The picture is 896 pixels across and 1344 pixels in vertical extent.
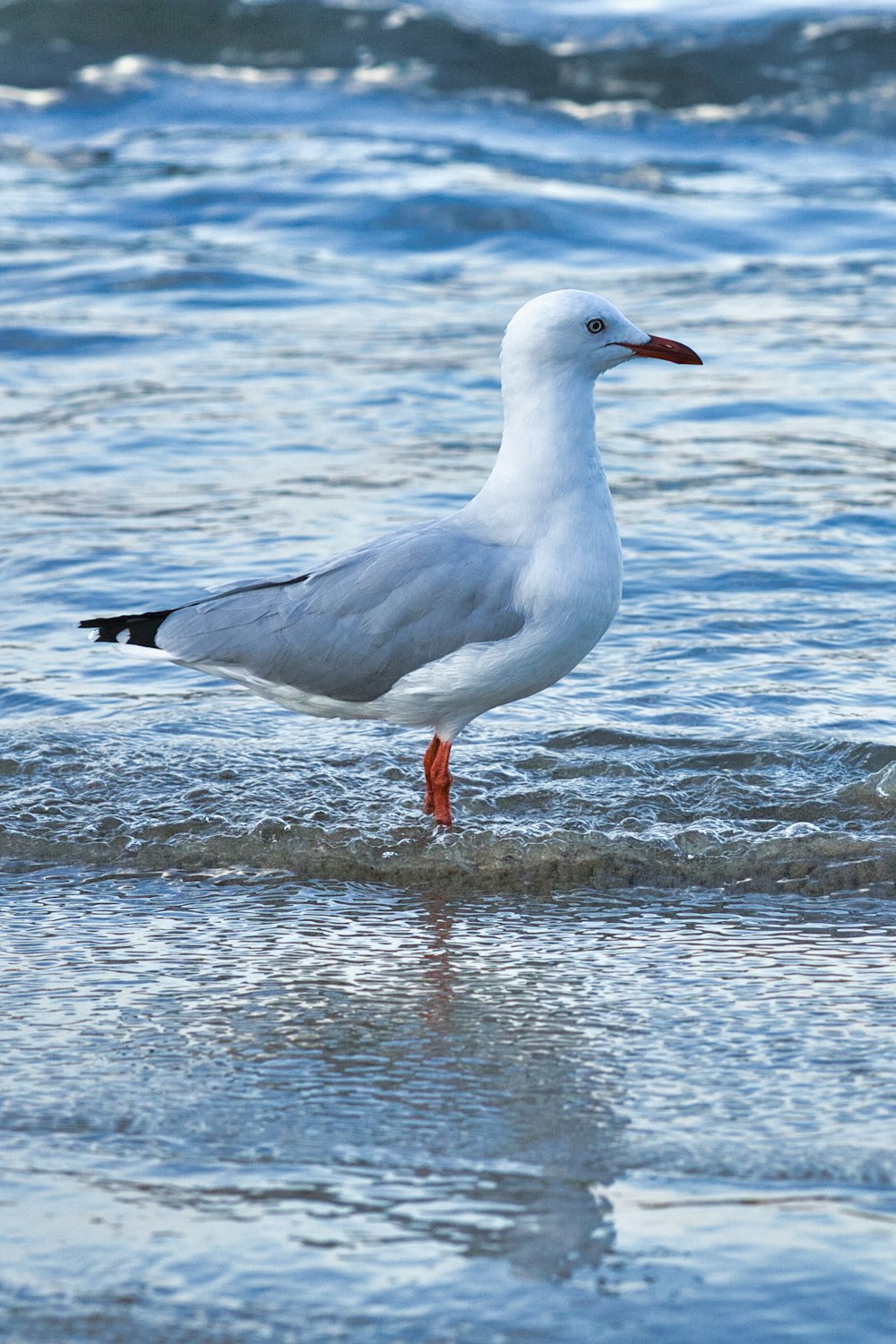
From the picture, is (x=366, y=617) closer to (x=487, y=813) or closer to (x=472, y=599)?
(x=472, y=599)

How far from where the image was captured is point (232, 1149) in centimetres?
306

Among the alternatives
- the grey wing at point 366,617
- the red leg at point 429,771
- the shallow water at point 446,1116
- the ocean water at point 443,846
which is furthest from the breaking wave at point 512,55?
the shallow water at point 446,1116

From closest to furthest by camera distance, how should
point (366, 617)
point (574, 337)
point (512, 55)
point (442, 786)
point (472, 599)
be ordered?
point (472, 599) < point (366, 617) < point (574, 337) < point (442, 786) < point (512, 55)

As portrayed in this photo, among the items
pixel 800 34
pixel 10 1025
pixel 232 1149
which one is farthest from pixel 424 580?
pixel 800 34

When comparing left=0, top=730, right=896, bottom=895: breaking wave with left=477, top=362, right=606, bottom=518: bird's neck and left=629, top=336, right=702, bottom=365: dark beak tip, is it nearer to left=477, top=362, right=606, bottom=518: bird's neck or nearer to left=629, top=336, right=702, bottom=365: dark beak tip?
left=477, top=362, right=606, bottom=518: bird's neck

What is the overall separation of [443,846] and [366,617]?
2.05 feet

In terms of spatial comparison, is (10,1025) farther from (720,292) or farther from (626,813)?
(720,292)

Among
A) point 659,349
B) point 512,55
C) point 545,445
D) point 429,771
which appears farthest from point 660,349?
point 512,55

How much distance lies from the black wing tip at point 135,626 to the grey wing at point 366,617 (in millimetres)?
28

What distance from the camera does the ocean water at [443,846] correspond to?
9.00 feet

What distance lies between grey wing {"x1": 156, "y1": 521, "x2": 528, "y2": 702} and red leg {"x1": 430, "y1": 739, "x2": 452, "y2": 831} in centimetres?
28

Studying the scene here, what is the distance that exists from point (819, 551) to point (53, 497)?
10.7ft

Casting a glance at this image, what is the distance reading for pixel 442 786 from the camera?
494cm

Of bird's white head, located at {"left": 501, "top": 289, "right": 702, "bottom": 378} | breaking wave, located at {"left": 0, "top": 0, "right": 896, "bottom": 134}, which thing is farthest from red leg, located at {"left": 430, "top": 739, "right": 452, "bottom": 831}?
breaking wave, located at {"left": 0, "top": 0, "right": 896, "bottom": 134}
